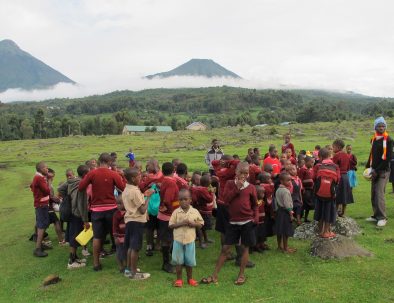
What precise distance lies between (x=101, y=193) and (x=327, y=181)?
204 inches

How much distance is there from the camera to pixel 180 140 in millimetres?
58125

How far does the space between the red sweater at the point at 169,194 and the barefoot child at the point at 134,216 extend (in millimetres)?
416

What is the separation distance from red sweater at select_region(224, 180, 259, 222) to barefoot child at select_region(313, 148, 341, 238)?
2361mm

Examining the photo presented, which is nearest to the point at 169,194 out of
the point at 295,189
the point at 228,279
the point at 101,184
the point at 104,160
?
the point at 101,184

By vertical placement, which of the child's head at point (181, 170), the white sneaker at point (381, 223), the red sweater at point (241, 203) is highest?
the child's head at point (181, 170)

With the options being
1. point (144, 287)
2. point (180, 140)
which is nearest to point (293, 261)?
point (144, 287)

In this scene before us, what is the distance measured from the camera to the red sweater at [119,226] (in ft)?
27.6

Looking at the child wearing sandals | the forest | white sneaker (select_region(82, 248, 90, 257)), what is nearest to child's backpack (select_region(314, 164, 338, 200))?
the child wearing sandals

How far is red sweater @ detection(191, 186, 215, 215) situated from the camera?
9477 mm

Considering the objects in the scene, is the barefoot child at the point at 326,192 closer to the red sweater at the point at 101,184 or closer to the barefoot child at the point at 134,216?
the barefoot child at the point at 134,216

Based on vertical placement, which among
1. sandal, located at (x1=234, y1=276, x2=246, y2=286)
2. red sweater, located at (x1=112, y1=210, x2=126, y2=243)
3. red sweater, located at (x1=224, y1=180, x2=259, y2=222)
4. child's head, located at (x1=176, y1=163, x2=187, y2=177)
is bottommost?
sandal, located at (x1=234, y1=276, x2=246, y2=286)

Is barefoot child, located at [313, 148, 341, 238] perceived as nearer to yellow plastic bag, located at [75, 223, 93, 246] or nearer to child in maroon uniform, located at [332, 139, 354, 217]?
child in maroon uniform, located at [332, 139, 354, 217]

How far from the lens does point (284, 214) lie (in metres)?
8.95

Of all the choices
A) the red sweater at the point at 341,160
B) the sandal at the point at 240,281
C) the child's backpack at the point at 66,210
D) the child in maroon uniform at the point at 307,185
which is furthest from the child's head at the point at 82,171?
the red sweater at the point at 341,160
